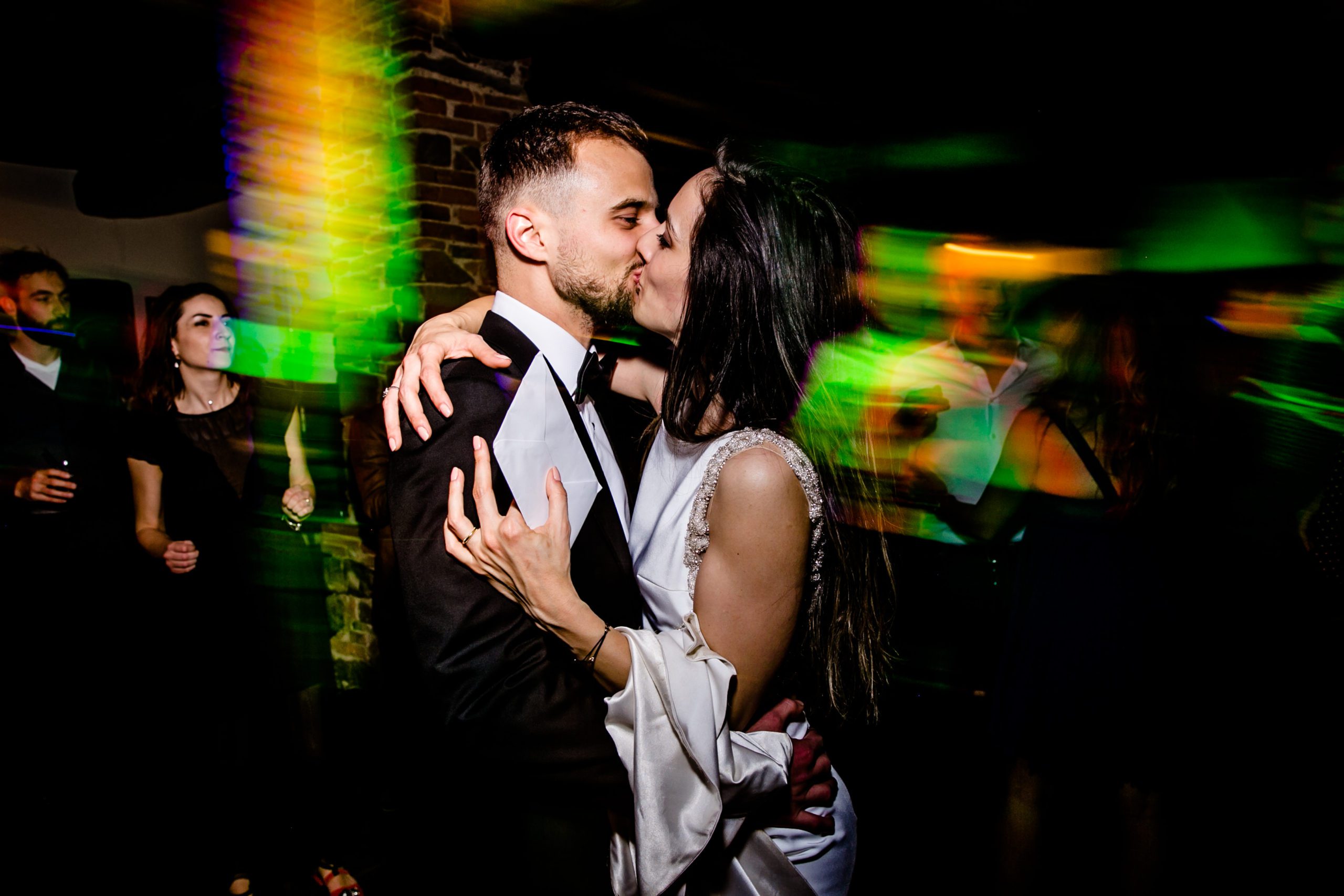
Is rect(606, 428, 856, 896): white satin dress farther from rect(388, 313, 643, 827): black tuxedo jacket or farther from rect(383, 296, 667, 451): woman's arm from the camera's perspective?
rect(383, 296, 667, 451): woman's arm

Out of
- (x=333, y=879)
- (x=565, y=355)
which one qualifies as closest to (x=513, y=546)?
(x=565, y=355)

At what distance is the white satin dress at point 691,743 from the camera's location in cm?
103

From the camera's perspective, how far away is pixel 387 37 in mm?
3127

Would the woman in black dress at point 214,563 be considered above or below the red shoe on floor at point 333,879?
above

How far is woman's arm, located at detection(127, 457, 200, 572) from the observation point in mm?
2621

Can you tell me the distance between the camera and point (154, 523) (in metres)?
2.68

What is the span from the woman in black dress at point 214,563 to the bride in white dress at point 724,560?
2000 millimetres

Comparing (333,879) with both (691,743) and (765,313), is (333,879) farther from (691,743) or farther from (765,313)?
(765,313)

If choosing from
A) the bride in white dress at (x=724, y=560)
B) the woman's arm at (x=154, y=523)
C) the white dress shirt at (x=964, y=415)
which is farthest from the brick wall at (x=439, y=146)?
the white dress shirt at (x=964, y=415)

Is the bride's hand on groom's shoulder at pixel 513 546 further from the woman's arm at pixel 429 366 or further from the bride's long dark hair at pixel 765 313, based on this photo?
the bride's long dark hair at pixel 765 313

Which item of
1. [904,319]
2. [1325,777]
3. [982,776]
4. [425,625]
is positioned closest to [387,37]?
[904,319]

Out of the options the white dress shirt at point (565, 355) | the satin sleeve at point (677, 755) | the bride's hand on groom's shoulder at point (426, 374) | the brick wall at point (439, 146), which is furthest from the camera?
the brick wall at point (439, 146)

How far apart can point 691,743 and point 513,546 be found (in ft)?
1.33

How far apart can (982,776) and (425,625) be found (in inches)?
104
